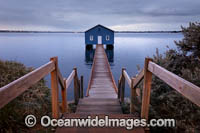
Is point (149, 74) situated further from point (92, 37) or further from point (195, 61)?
point (92, 37)

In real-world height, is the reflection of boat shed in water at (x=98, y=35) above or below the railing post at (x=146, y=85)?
above

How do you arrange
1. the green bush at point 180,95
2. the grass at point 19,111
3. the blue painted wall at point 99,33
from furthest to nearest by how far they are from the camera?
1. the blue painted wall at point 99,33
2. the grass at point 19,111
3. the green bush at point 180,95

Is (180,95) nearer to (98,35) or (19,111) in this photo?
(19,111)

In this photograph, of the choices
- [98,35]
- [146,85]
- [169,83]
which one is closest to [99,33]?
[98,35]

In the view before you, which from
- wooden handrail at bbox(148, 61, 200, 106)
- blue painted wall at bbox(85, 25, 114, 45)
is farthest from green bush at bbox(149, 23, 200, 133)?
blue painted wall at bbox(85, 25, 114, 45)

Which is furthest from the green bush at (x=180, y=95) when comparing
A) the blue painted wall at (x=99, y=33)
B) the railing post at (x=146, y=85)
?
the blue painted wall at (x=99, y=33)

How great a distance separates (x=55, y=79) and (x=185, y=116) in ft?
7.97

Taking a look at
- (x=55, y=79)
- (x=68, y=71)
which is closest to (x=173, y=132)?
(x=55, y=79)

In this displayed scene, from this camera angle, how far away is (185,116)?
3164mm

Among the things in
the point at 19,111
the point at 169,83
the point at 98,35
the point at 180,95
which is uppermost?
the point at 98,35

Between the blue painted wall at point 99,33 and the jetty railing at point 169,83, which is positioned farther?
the blue painted wall at point 99,33

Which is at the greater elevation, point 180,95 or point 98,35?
point 98,35

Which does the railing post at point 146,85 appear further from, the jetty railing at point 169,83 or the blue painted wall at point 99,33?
the blue painted wall at point 99,33

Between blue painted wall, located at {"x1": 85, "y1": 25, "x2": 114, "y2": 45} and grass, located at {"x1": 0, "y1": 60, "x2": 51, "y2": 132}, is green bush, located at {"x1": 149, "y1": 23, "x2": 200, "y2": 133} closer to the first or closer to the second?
grass, located at {"x1": 0, "y1": 60, "x2": 51, "y2": 132}
